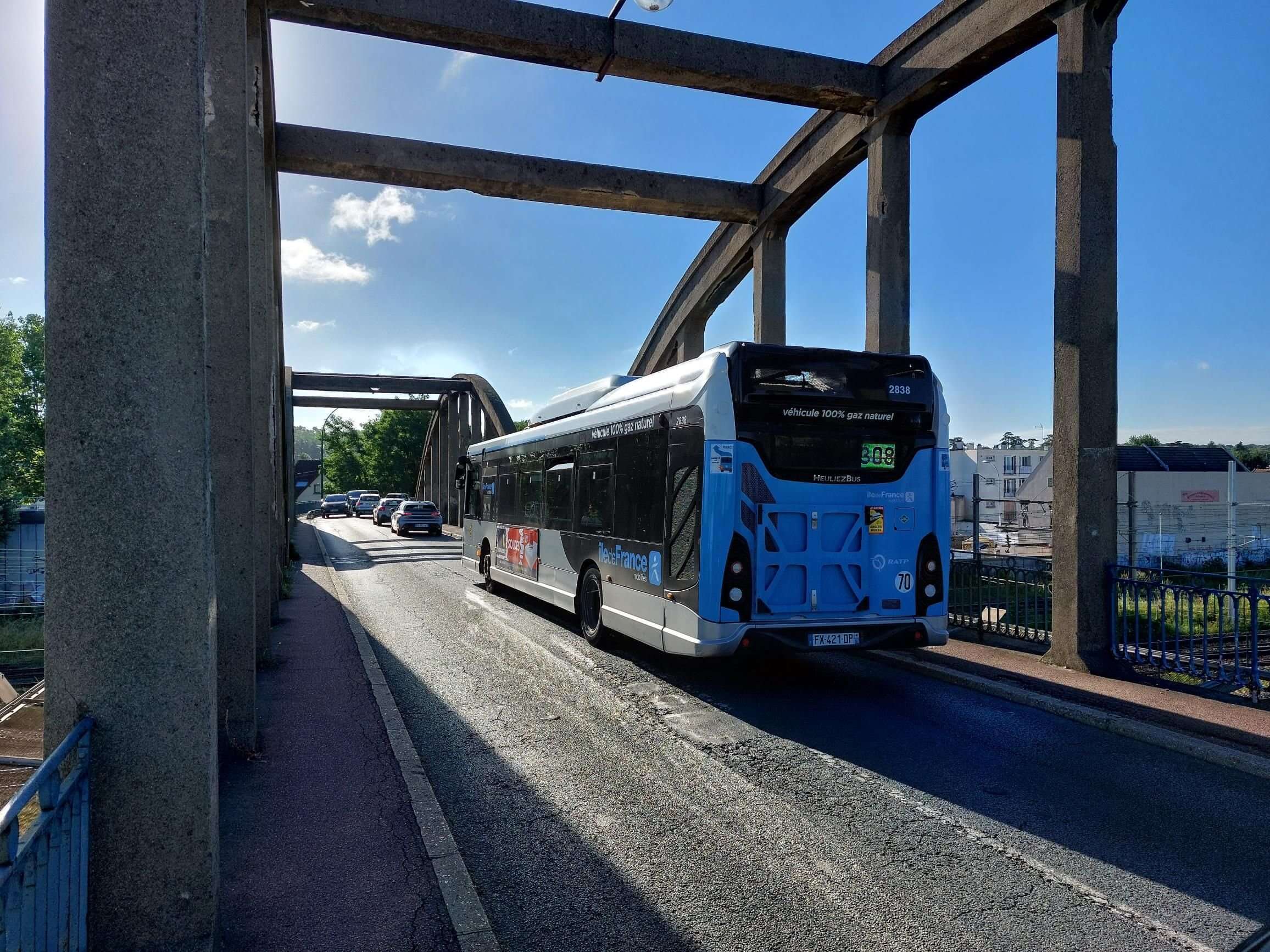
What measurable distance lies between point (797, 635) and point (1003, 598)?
4.48 metres

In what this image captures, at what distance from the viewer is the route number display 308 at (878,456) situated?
324 inches

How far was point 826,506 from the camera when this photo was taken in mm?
8031

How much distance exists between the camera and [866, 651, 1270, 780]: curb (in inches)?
235

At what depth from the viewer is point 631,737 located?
21.8 ft

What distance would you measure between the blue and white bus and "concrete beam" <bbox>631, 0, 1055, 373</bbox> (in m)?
5.54

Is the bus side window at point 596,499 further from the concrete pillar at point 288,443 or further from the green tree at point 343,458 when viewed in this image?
the green tree at point 343,458

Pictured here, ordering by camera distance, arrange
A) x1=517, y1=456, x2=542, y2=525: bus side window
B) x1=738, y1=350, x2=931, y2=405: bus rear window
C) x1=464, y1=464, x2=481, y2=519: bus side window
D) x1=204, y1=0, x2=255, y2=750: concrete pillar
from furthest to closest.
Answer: x1=464, y1=464, x2=481, y2=519: bus side window
x1=517, y1=456, x2=542, y2=525: bus side window
x1=738, y1=350, x2=931, y2=405: bus rear window
x1=204, y1=0, x2=255, y2=750: concrete pillar

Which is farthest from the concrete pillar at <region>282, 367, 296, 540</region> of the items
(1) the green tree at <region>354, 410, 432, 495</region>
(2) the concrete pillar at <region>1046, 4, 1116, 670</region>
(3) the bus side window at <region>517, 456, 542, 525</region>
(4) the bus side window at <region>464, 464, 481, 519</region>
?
(1) the green tree at <region>354, 410, 432, 495</region>

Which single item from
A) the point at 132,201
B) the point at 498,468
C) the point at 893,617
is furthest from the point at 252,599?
the point at 498,468

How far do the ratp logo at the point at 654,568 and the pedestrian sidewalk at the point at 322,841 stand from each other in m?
2.92

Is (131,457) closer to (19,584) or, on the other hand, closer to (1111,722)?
(1111,722)

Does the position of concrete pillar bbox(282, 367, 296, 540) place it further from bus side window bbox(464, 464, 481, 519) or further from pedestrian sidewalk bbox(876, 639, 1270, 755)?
pedestrian sidewalk bbox(876, 639, 1270, 755)

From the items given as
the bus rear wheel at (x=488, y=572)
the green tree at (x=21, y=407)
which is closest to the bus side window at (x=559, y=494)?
the bus rear wheel at (x=488, y=572)

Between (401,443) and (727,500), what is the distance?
77517 millimetres
